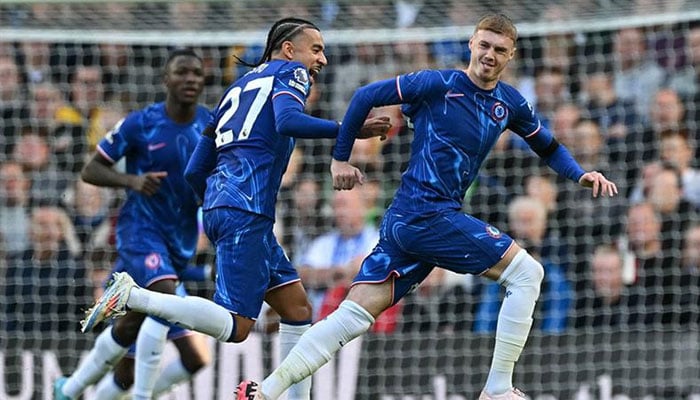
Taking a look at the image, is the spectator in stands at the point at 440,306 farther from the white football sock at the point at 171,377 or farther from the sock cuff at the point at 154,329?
the sock cuff at the point at 154,329

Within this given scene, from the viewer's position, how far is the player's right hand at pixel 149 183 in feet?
25.2

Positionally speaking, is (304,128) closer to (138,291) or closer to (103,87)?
(138,291)

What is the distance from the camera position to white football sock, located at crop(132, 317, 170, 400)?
770 cm

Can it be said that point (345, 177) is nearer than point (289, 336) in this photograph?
Yes

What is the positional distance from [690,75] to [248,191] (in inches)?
205

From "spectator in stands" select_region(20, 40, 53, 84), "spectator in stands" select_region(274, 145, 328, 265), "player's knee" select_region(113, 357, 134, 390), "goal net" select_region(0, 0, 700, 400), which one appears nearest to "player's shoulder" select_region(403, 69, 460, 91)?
"player's knee" select_region(113, 357, 134, 390)

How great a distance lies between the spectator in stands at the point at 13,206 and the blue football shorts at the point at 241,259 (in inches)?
188

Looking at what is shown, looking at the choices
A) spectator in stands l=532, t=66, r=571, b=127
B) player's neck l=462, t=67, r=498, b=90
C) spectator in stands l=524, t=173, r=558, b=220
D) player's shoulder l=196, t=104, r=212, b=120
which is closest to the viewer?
player's neck l=462, t=67, r=498, b=90

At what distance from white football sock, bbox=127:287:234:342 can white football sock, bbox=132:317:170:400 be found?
135 centimetres

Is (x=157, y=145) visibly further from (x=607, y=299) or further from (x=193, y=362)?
(x=607, y=299)

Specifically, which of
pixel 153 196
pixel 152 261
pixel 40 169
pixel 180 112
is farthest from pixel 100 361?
pixel 40 169

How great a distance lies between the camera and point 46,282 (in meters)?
→ 10.5

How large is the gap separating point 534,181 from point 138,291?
4.74 m

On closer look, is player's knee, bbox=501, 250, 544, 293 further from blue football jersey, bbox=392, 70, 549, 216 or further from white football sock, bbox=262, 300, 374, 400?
white football sock, bbox=262, 300, 374, 400
